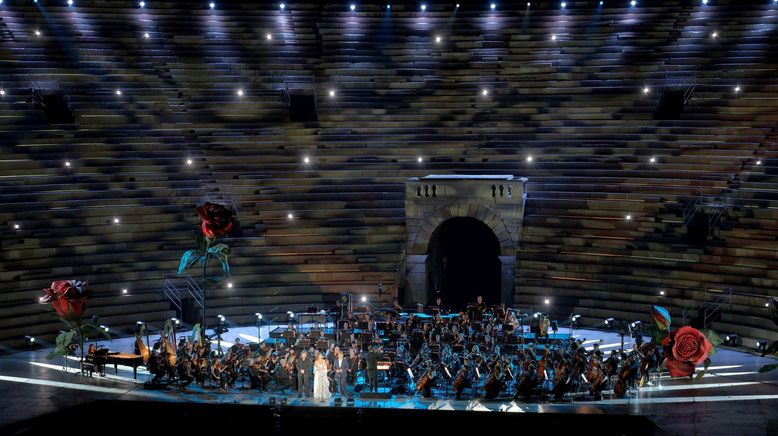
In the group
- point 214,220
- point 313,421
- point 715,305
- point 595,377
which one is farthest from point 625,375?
point 214,220

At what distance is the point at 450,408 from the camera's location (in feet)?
77.5

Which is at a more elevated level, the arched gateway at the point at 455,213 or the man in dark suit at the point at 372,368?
the arched gateway at the point at 455,213

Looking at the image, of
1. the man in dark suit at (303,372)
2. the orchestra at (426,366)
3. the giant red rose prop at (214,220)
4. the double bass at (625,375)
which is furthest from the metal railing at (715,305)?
the giant red rose prop at (214,220)

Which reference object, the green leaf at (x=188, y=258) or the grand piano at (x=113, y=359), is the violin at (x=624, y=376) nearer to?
the green leaf at (x=188, y=258)

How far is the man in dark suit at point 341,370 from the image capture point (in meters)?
25.1

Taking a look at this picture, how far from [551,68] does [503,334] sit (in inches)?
624

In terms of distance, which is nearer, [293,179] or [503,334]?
[503,334]

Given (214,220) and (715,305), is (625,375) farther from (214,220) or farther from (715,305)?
(214,220)

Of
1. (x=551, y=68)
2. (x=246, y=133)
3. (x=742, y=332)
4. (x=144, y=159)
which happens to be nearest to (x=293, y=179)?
(x=246, y=133)

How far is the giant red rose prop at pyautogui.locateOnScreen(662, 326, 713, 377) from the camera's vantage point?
21.8m

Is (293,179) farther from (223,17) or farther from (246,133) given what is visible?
(223,17)

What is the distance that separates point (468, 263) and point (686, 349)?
18676 millimetres

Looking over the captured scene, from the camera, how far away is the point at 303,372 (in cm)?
2519

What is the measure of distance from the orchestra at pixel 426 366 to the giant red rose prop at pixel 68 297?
2.35 meters
